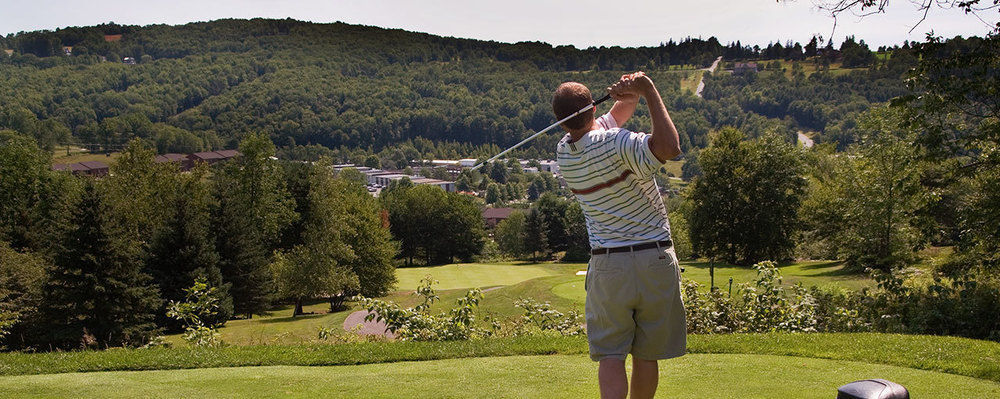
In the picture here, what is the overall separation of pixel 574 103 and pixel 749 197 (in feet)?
113

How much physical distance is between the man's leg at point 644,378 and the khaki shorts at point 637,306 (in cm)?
6

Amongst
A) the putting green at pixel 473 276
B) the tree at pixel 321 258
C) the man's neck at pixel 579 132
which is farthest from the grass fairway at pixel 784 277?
the man's neck at pixel 579 132

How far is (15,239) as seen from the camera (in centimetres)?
3469

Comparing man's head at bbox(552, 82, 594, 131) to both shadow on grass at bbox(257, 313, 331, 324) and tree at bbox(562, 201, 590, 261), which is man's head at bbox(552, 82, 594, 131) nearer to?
shadow on grass at bbox(257, 313, 331, 324)

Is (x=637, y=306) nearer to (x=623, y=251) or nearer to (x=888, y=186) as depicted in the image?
(x=623, y=251)

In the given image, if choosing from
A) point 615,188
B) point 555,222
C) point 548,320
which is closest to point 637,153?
point 615,188

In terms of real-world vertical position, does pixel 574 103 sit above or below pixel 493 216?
above

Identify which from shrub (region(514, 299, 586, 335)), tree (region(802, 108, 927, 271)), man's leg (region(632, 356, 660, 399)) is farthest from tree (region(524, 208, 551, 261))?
man's leg (region(632, 356, 660, 399))

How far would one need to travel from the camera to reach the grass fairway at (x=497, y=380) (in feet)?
16.8

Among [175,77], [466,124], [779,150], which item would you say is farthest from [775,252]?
[175,77]

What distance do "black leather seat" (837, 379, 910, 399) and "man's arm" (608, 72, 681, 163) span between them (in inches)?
44.7

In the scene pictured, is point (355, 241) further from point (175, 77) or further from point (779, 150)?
point (175, 77)

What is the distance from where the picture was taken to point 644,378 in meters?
3.67

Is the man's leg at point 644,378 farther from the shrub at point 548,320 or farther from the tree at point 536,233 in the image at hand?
the tree at point 536,233
